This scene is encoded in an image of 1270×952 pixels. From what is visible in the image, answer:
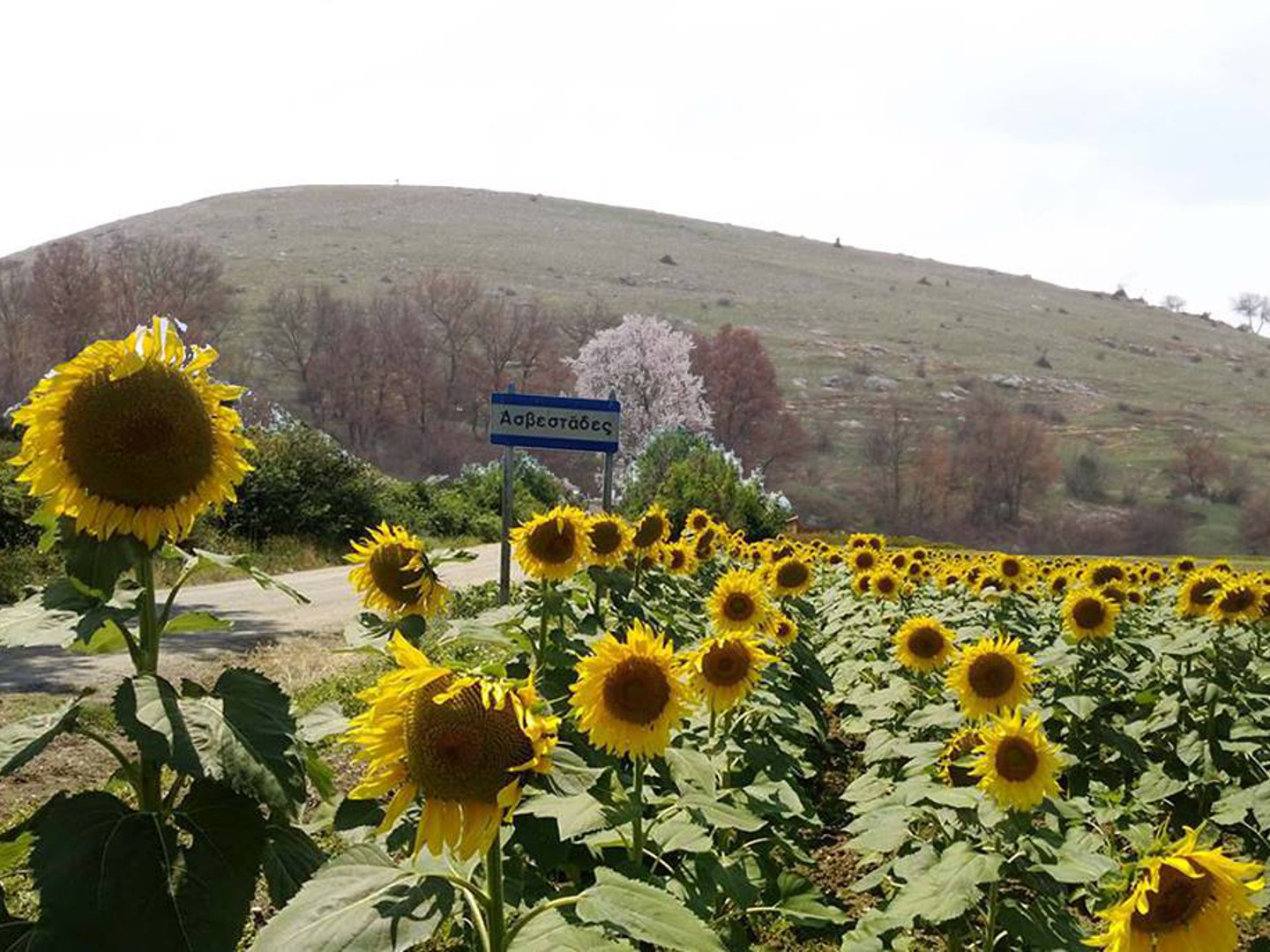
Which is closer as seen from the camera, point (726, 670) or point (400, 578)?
point (400, 578)

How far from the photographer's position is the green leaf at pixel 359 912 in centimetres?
162

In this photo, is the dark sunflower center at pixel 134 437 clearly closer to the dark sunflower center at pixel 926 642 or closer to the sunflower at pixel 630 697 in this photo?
the sunflower at pixel 630 697

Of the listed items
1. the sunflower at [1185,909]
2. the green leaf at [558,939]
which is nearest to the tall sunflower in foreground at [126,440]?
the green leaf at [558,939]

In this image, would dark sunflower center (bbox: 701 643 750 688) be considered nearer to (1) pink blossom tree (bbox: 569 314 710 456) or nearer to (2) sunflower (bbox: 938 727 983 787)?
(2) sunflower (bbox: 938 727 983 787)

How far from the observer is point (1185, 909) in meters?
2.09

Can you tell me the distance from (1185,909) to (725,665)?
1.89 metres

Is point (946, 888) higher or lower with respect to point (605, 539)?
lower

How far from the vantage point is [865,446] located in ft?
245

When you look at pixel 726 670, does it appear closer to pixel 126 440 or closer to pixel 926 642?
pixel 926 642

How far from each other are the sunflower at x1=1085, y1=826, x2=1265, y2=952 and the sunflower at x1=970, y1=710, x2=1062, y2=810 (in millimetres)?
1200

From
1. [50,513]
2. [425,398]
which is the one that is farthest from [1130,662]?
[425,398]

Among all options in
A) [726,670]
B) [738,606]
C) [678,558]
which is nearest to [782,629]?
[738,606]

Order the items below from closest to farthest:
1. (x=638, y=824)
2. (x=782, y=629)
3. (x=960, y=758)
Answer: (x=638, y=824) < (x=960, y=758) < (x=782, y=629)

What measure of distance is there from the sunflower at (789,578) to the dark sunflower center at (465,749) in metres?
5.92
